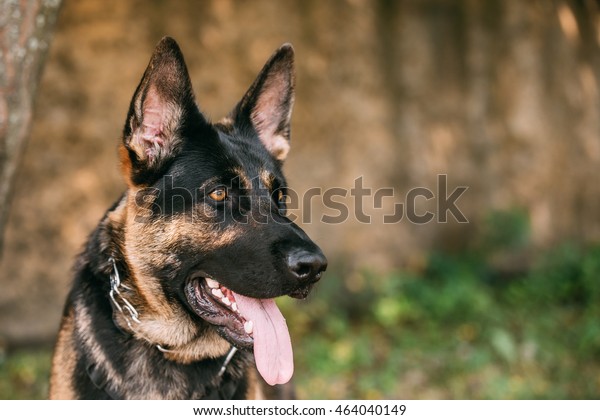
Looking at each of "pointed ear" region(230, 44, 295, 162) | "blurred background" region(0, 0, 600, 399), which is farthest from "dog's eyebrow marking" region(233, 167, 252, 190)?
"blurred background" region(0, 0, 600, 399)

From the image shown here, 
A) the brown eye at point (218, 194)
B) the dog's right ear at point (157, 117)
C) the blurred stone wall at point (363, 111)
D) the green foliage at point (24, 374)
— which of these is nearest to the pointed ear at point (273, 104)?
the dog's right ear at point (157, 117)

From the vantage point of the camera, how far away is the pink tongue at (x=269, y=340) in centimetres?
271

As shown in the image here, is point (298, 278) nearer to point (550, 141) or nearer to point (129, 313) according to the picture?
point (129, 313)

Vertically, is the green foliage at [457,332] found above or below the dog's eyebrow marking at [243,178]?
below

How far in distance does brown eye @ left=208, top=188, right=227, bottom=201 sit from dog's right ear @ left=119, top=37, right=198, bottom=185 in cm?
28

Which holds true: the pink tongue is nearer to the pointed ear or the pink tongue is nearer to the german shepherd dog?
the german shepherd dog

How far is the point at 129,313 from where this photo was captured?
9.33ft

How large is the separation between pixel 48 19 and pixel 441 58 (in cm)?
451

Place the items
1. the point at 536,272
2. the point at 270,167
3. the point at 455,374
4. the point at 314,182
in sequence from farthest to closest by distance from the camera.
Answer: the point at 536,272
the point at 314,182
the point at 455,374
the point at 270,167

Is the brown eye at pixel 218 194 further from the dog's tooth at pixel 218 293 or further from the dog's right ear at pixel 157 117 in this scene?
the dog's tooth at pixel 218 293

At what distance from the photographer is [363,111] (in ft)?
21.3

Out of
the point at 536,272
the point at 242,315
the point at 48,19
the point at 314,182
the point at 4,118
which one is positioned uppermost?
the point at 48,19

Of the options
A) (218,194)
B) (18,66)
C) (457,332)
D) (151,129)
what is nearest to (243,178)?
(218,194)

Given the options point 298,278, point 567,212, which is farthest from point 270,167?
point 567,212
